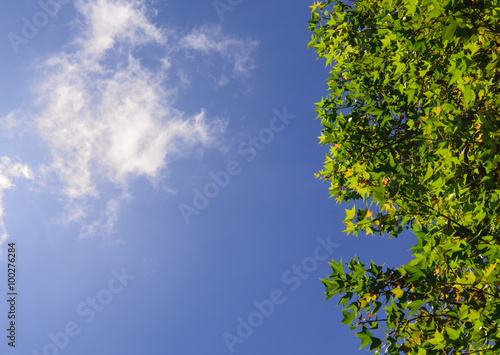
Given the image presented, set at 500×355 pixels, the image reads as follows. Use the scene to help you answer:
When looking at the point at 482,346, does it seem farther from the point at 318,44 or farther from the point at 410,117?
the point at 318,44

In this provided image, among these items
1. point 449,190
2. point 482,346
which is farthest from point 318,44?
point 482,346

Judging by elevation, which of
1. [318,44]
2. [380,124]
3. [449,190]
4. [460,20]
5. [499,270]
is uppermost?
[318,44]

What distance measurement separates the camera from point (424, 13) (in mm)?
5098

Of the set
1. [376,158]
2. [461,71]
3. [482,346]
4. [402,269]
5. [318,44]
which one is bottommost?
[482,346]

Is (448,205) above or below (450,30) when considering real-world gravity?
below

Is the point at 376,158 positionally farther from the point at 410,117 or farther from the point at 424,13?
the point at 424,13

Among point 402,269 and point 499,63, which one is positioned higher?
point 499,63

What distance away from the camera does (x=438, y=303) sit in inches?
173

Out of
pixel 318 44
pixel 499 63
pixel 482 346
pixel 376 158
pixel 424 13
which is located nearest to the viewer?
pixel 482 346

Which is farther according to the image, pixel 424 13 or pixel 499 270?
pixel 424 13

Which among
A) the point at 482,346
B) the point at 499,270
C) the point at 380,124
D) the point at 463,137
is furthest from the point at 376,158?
the point at 482,346

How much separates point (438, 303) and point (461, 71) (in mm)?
2971

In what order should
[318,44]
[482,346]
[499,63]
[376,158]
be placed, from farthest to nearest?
1. [318,44]
2. [376,158]
3. [499,63]
4. [482,346]

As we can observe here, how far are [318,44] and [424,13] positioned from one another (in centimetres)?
362
